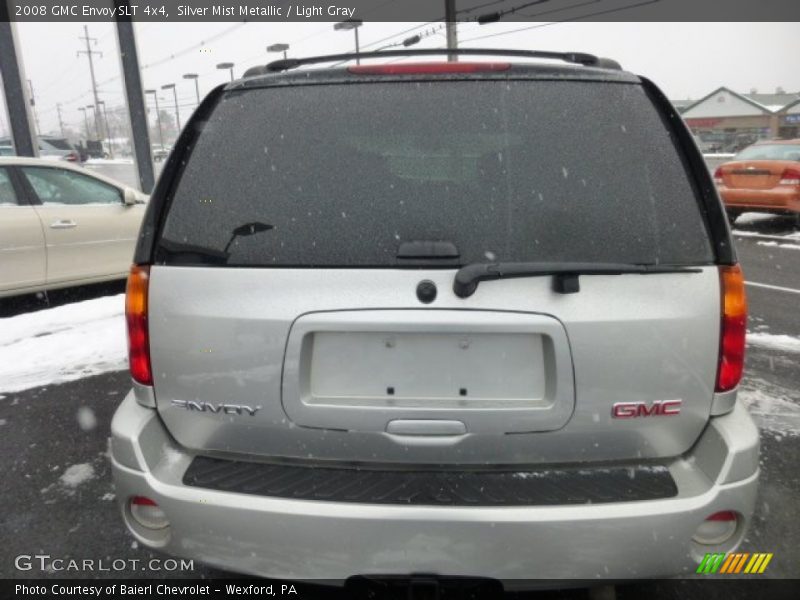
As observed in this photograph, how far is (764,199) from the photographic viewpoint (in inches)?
412

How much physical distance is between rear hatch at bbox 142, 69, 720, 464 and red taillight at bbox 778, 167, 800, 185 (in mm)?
10367

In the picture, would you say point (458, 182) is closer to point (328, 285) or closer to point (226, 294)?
point (328, 285)

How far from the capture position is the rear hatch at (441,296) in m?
1.60

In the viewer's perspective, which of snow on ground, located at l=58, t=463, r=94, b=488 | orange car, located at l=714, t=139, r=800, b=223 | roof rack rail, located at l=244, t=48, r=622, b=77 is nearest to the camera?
roof rack rail, located at l=244, t=48, r=622, b=77

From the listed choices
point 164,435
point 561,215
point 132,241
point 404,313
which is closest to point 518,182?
point 561,215

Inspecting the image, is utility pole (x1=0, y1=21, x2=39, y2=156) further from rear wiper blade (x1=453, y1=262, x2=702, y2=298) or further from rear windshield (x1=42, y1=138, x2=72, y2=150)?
rear windshield (x1=42, y1=138, x2=72, y2=150)

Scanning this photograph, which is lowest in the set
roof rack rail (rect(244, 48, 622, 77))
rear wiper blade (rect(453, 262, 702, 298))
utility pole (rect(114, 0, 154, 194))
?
rear wiper blade (rect(453, 262, 702, 298))

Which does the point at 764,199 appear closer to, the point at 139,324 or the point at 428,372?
the point at 428,372

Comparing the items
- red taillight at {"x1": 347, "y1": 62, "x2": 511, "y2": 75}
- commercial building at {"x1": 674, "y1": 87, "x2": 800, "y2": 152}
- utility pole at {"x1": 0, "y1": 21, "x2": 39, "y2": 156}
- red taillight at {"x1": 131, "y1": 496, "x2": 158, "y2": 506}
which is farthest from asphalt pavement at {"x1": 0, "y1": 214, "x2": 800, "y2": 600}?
commercial building at {"x1": 674, "y1": 87, "x2": 800, "y2": 152}

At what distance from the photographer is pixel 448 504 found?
5.19ft

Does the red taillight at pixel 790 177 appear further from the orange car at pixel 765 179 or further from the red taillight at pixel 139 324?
the red taillight at pixel 139 324

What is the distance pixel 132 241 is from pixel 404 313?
5.70 meters

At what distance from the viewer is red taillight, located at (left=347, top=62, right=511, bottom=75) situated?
1869 mm

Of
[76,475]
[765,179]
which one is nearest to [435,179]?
[76,475]
